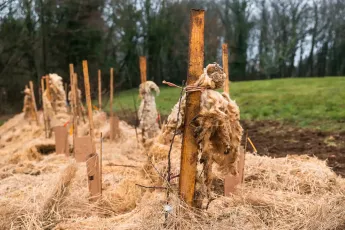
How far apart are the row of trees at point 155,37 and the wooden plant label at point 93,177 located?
566 inches

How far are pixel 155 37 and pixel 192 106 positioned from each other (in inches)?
986

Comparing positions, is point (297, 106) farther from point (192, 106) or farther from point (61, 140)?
point (192, 106)

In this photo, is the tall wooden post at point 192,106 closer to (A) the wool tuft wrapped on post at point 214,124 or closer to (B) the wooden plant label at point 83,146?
(A) the wool tuft wrapped on post at point 214,124

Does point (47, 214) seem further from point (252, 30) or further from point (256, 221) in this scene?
point (252, 30)

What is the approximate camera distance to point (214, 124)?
9.20 feet

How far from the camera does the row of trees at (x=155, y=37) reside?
2128cm

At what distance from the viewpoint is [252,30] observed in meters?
30.8

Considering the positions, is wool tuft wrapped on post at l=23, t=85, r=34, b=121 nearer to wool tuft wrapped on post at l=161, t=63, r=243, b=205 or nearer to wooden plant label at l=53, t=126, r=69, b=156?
wooden plant label at l=53, t=126, r=69, b=156

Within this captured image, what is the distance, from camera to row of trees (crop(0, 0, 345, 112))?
21.3 meters

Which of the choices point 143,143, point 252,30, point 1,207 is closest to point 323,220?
point 1,207

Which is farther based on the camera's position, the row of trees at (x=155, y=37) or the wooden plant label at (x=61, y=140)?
the row of trees at (x=155, y=37)

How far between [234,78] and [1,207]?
83.9 feet

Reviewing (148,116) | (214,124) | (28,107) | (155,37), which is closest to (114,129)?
(148,116)

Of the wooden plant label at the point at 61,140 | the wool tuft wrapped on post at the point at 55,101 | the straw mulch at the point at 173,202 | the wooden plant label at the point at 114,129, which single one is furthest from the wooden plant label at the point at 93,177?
the wool tuft wrapped on post at the point at 55,101
